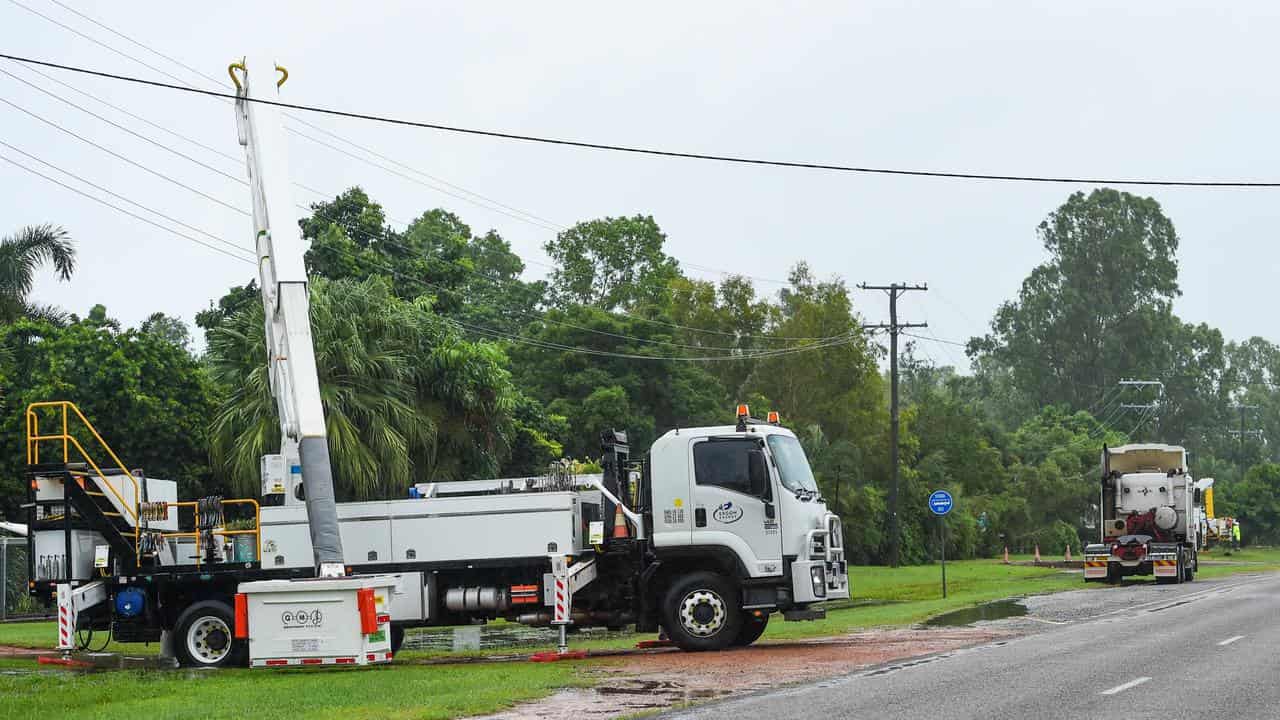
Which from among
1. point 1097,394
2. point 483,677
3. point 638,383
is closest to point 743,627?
point 483,677

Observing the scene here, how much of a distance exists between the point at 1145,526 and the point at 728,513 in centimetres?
2484

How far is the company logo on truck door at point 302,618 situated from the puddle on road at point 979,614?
11.4m

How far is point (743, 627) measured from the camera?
20812 millimetres

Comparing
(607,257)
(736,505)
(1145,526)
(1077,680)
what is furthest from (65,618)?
(607,257)

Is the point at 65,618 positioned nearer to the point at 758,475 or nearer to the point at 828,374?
the point at 758,475

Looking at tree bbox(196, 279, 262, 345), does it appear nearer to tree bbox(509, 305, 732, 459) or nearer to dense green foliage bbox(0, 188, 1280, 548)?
dense green foliage bbox(0, 188, 1280, 548)

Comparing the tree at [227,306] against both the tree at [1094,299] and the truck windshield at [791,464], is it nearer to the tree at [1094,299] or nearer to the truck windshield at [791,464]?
the truck windshield at [791,464]

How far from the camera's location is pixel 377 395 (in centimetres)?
3231

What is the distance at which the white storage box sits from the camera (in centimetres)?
1788

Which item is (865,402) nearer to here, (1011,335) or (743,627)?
(743,627)

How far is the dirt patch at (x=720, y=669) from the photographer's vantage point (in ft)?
45.9

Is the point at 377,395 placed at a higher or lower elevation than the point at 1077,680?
higher

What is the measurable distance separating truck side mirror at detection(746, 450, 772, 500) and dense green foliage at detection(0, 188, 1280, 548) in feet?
41.0

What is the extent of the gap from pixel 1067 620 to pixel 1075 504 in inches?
2317
